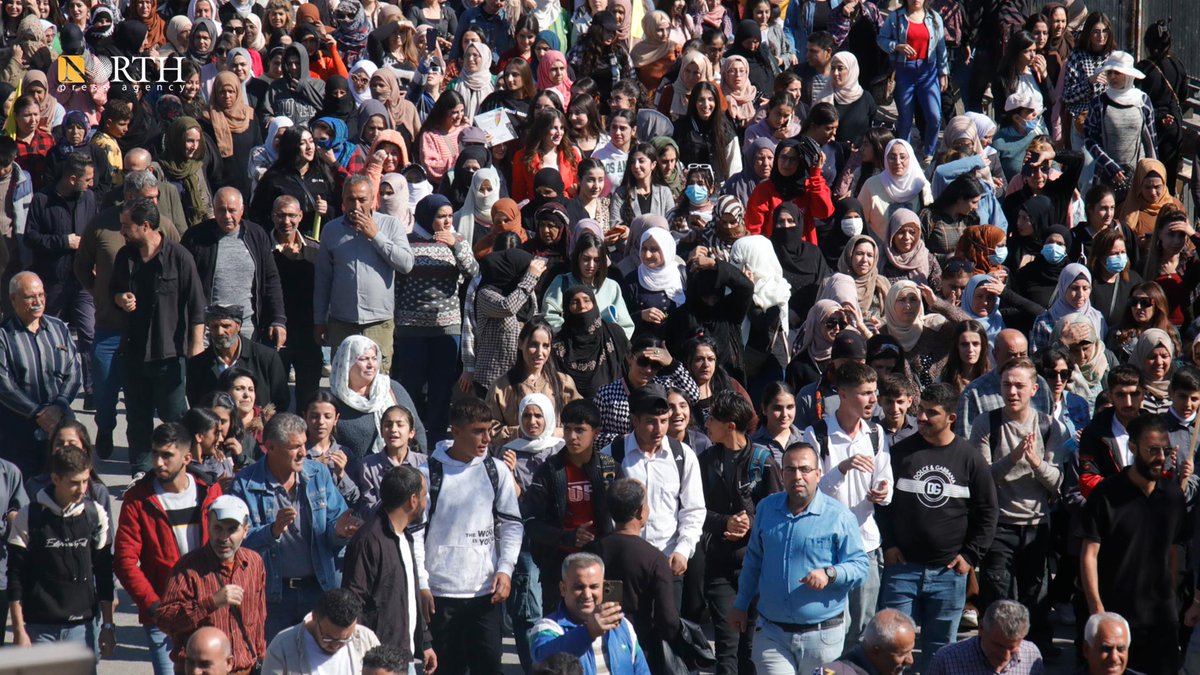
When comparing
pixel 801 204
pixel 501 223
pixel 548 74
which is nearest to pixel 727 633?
pixel 501 223

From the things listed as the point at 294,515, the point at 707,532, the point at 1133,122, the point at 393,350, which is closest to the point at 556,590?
the point at 707,532

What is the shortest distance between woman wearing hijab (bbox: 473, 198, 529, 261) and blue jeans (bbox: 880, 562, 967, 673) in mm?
3884

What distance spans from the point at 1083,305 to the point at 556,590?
14.8ft

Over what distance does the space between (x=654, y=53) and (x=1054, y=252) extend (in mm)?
5086

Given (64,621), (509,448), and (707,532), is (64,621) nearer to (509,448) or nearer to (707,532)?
(509,448)

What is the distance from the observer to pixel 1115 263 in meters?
11.2

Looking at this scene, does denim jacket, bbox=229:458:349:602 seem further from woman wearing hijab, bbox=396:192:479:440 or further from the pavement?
woman wearing hijab, bbox=396:192:479:440

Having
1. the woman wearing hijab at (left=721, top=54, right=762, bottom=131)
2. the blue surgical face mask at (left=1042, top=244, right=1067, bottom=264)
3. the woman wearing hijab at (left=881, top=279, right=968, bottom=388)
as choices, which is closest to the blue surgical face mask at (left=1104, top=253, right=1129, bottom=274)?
the blue surgical face mask at (left=1042, top=244, right=1067, bottom=264)

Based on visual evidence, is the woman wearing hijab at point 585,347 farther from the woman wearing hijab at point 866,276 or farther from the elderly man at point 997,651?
the elderly man at point 997,651

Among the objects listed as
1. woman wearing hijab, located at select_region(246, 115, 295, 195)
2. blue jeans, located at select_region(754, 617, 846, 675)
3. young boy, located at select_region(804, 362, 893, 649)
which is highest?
woman wearing hijab, located at select_region(246, 115, 295, 195)

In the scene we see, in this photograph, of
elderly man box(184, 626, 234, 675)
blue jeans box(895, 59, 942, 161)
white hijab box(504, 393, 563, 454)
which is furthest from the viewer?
blue jeans box(895, 59, 942, 161)

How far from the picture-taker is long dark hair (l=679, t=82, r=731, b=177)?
13234mm

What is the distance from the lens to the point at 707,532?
8109 mm

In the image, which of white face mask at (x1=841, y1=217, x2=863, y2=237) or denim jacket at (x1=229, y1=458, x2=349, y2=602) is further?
white face mask at (x1=841, y1=217, x2=863, y2=237)
